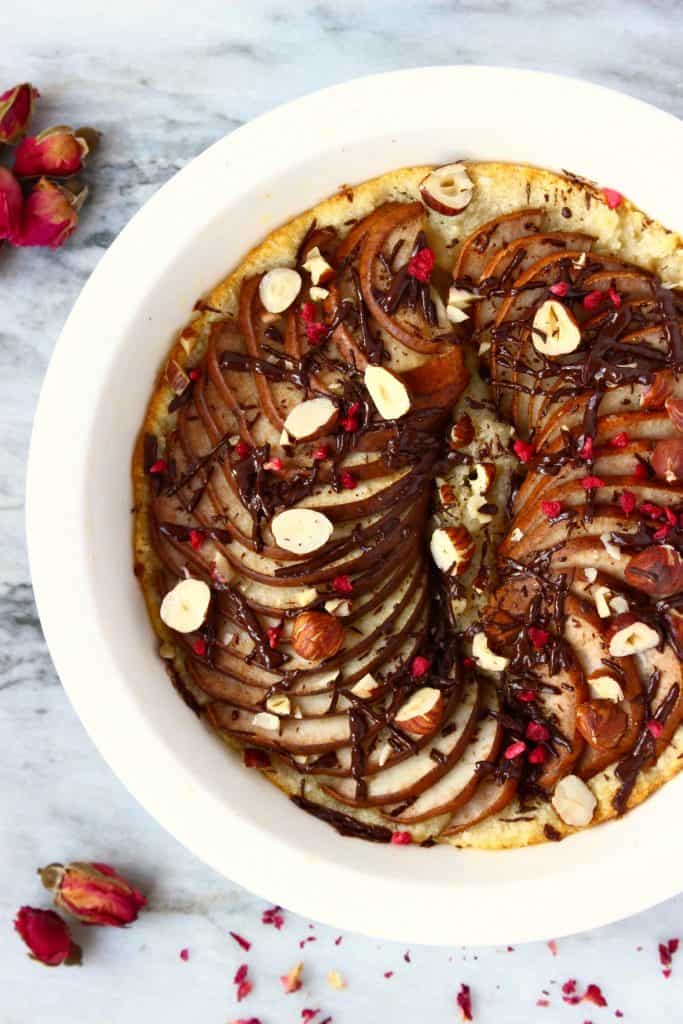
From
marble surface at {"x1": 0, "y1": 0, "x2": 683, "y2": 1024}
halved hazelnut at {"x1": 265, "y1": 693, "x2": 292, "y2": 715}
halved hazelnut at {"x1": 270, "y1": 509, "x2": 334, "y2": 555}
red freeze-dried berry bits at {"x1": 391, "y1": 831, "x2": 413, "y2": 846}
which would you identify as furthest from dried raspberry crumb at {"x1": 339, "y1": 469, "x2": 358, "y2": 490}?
marble surface at {"x1": 0, "y1": 0, "x2": 683, "y2": 1024}

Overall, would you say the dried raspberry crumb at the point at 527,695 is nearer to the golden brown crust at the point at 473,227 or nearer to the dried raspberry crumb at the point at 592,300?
the golden brown crust at the point at 473,227

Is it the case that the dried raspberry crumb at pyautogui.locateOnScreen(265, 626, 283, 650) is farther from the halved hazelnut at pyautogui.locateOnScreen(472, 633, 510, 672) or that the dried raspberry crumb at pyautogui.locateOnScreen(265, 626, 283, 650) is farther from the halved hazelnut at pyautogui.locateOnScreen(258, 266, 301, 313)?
the halved hazelnut at pyautogui.locateOnScreen(258, 266, 301, 313)

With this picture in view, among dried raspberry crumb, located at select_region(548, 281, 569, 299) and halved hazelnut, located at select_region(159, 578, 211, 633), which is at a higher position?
dried raspberry crumb, located at select_region(548, 281, 569, 299)

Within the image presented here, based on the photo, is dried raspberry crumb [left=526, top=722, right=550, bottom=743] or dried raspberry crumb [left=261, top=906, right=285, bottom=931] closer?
dried raspberry crumb [left=526, top=722, right=550, bottom=743]

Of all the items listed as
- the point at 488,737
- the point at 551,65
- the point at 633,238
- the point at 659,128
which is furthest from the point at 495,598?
the point at 551,65

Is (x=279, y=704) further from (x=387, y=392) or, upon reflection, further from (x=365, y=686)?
(x=387, y=392)

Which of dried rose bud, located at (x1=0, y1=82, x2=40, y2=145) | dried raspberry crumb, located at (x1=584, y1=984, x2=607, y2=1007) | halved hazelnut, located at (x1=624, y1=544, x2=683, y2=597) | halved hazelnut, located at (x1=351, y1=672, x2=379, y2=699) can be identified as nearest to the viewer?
halved hazelnut, located at (x1=624, y1=544, x2=683, y2=597)

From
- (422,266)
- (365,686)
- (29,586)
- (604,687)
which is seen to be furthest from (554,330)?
(29,586)
